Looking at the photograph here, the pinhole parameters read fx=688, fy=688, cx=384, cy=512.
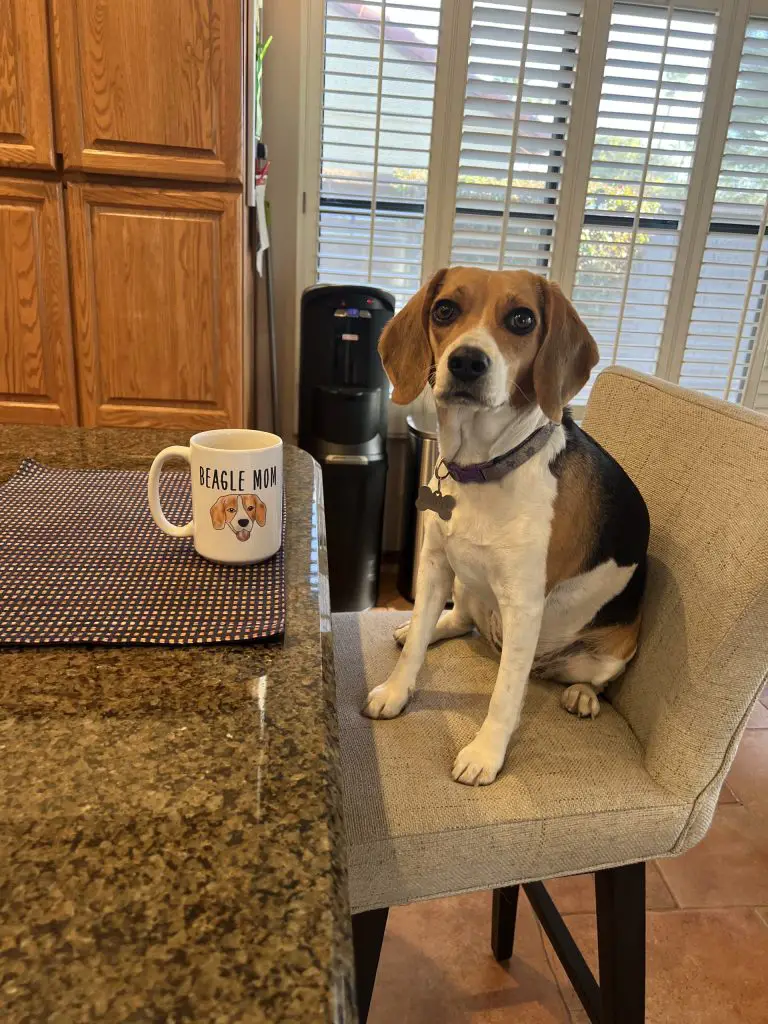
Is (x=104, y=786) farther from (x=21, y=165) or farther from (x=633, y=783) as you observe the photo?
(x=21, y=165)

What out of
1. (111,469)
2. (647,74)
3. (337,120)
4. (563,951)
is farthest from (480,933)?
(647,74)

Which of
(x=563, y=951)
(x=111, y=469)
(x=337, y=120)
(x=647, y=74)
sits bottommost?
(x=563, y=951)

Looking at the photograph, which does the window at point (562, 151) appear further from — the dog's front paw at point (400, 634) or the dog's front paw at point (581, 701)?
the dog's front paw at point (581, 701)

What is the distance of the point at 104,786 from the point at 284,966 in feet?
0.54

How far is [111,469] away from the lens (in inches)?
39.6

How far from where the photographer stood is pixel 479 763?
2.81 ft

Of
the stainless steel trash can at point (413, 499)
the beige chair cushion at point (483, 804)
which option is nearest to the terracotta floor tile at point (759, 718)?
the stainless steel trash can at point (413, 499)

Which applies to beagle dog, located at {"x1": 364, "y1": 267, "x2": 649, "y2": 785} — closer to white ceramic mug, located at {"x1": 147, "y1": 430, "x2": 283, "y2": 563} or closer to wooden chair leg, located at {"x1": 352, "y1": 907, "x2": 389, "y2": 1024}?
wooden chair leg, located at {"x1": 352, "y1": 907, "x2": 389, "y2": 1024}

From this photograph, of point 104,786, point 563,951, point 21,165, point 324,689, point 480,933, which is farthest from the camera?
point 21,165

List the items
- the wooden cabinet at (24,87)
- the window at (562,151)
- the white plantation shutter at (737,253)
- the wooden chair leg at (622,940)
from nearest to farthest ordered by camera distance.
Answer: the wooden chair leg at (622,940) < the wooden cabinet at (24,87) < the window at (562,151) < the white plantation shutter at (737,253)

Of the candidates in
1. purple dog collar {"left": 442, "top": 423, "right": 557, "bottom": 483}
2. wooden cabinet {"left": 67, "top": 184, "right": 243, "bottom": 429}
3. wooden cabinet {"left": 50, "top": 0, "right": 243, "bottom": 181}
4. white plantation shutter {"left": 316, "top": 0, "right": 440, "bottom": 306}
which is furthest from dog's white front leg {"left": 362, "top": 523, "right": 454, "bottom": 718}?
white plantation shutter {"left": 316, "top": 0, "right": 440, "bottom": 306}

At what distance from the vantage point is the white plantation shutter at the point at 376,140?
100 inches

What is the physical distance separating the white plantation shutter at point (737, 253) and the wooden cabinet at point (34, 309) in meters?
2.57

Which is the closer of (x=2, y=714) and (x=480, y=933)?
(x=2, y=714)
